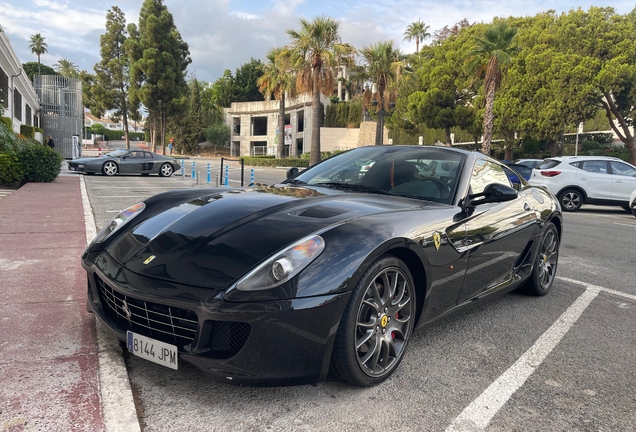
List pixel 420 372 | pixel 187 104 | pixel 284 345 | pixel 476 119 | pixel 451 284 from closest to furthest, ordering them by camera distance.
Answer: pixel 284 345
pixel 420 372
pixel 451 284
pixel 476 119
pixel 187 104

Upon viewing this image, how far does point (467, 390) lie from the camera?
106 inches

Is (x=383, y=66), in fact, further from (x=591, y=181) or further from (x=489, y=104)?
(x=591, y=181)

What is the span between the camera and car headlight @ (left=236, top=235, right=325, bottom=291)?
220cm

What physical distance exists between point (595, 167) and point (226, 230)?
13379mm

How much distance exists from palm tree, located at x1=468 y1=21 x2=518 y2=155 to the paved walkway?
72.9ft

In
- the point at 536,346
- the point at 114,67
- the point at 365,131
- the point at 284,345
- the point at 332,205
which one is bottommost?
the point at 536,346

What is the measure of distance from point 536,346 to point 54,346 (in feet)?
10.2

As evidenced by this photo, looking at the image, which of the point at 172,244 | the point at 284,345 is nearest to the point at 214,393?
the point at 284,345

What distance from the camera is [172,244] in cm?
257

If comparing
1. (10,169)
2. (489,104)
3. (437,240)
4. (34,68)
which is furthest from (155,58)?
(34,68)

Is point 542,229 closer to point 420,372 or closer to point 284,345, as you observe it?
point 420,372

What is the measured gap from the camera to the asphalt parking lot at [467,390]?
7.55ft

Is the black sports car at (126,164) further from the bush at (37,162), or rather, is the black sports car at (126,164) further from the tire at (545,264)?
the tire at (545,264)

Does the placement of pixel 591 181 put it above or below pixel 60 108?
below
